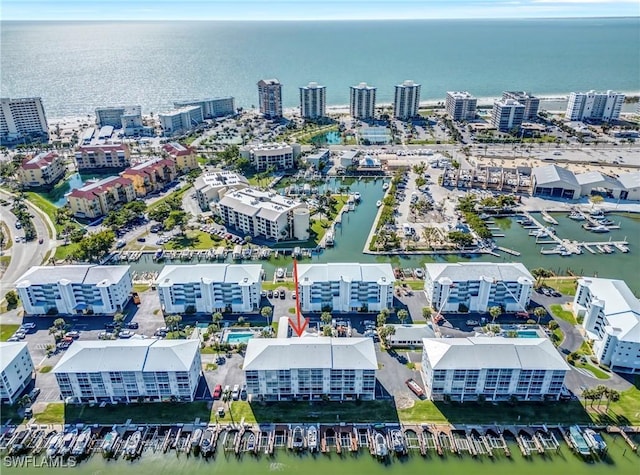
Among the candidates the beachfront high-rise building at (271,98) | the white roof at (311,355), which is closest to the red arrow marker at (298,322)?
the white roof at (311,355)

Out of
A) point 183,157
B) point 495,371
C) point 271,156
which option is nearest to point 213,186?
point 271,156

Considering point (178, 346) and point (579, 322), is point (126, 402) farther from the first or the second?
point (579, 322)

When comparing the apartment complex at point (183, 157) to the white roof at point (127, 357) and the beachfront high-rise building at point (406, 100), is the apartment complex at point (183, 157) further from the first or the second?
the beachfront high-rise building at point (406, 100)

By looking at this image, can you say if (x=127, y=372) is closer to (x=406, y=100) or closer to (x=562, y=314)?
(x=562, y=314)

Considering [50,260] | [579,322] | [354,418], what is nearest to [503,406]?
[354,418]

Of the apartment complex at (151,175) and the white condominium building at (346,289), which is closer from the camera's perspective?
the white condominium building at (346,289)

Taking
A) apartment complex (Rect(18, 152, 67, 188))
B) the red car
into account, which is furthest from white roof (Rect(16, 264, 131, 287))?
apartment complex (Rect(18, 152, 67, 188))
